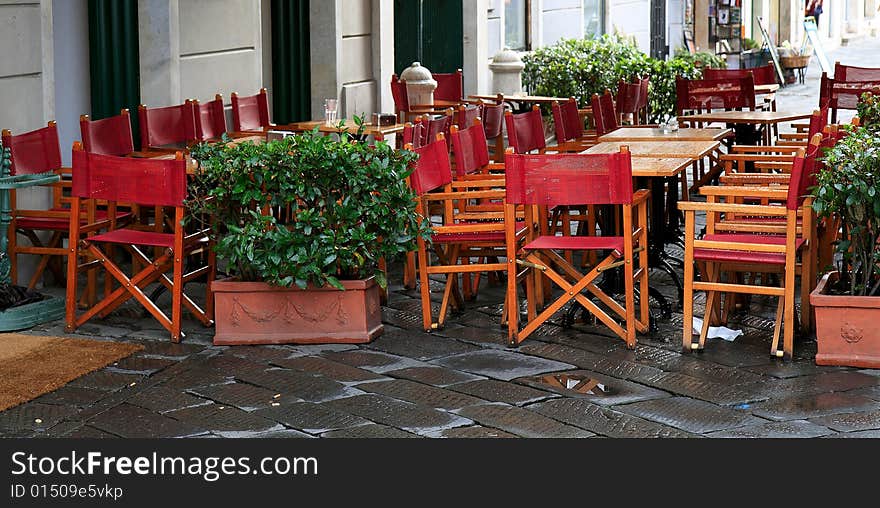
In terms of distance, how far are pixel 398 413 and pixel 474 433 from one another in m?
0.41

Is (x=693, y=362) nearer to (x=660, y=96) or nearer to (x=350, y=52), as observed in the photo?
(x=350, y=52)

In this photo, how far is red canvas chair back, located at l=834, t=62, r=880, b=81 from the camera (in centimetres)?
1302

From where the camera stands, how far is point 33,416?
19.4 ft

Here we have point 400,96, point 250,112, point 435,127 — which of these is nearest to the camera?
point 435,127

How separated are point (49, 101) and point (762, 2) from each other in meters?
25.6

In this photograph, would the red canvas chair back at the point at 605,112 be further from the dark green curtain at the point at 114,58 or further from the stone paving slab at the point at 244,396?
the stone paving slab at the point at 244,396

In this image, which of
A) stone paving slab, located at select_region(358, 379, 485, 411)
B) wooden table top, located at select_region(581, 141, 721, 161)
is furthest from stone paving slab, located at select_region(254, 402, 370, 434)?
wooden table top, located at select_region(581, 141, 721, 161)

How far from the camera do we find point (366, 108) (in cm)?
1359

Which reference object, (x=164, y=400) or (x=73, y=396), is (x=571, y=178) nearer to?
(x=164, y=400)

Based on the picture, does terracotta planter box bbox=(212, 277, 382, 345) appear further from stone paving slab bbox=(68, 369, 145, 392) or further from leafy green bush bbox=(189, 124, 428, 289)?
stone paving slab bbox=(68, 369, 145, 392)

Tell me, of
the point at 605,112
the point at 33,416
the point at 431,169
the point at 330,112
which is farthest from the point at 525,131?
the point at 33,416

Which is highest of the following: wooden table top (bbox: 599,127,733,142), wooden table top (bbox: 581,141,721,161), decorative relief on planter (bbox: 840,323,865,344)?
wooden table top (bbox: 599,127,733,142)

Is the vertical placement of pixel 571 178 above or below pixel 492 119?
below

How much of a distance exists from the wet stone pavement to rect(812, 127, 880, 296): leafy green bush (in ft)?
1.57
